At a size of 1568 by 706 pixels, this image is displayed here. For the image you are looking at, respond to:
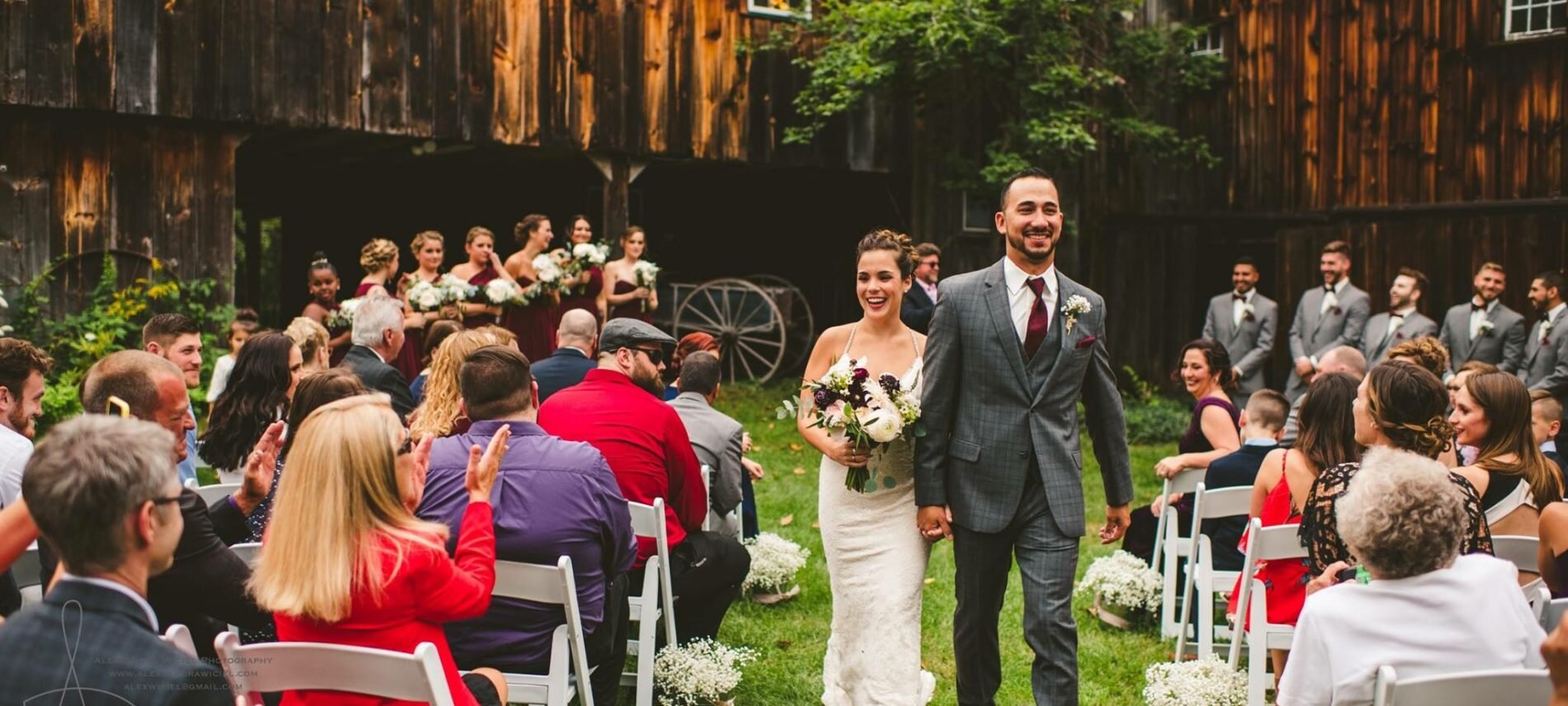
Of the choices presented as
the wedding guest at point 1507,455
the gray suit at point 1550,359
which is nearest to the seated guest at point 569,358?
the wedding guest at point 1507,455

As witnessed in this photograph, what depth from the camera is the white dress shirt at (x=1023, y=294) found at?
456 centimetres

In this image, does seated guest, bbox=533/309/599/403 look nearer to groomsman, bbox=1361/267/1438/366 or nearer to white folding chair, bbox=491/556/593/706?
white folding chair, bbox=491/556/593/706

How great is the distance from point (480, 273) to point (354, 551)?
7545 mm

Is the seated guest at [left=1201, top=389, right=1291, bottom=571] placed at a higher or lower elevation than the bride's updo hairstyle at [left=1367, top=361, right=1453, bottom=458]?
lower

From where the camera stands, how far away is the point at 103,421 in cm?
246

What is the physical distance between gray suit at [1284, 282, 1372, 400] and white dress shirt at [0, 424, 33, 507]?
1047 cm

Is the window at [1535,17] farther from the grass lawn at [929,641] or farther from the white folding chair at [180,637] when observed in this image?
the white folding chair at [180,637]

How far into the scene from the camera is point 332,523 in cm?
321

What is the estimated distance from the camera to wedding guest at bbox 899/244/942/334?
8.93 metres

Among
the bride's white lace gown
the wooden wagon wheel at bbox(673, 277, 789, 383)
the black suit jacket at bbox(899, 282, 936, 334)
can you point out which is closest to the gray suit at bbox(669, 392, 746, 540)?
the bride's white lace gown

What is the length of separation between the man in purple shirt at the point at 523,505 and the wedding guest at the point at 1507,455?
3111 mm

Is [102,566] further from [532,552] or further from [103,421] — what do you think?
[532,552]

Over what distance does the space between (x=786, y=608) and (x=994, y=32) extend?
8.32m

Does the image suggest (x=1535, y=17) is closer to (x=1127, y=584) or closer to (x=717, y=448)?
(x=1127, y=584)
